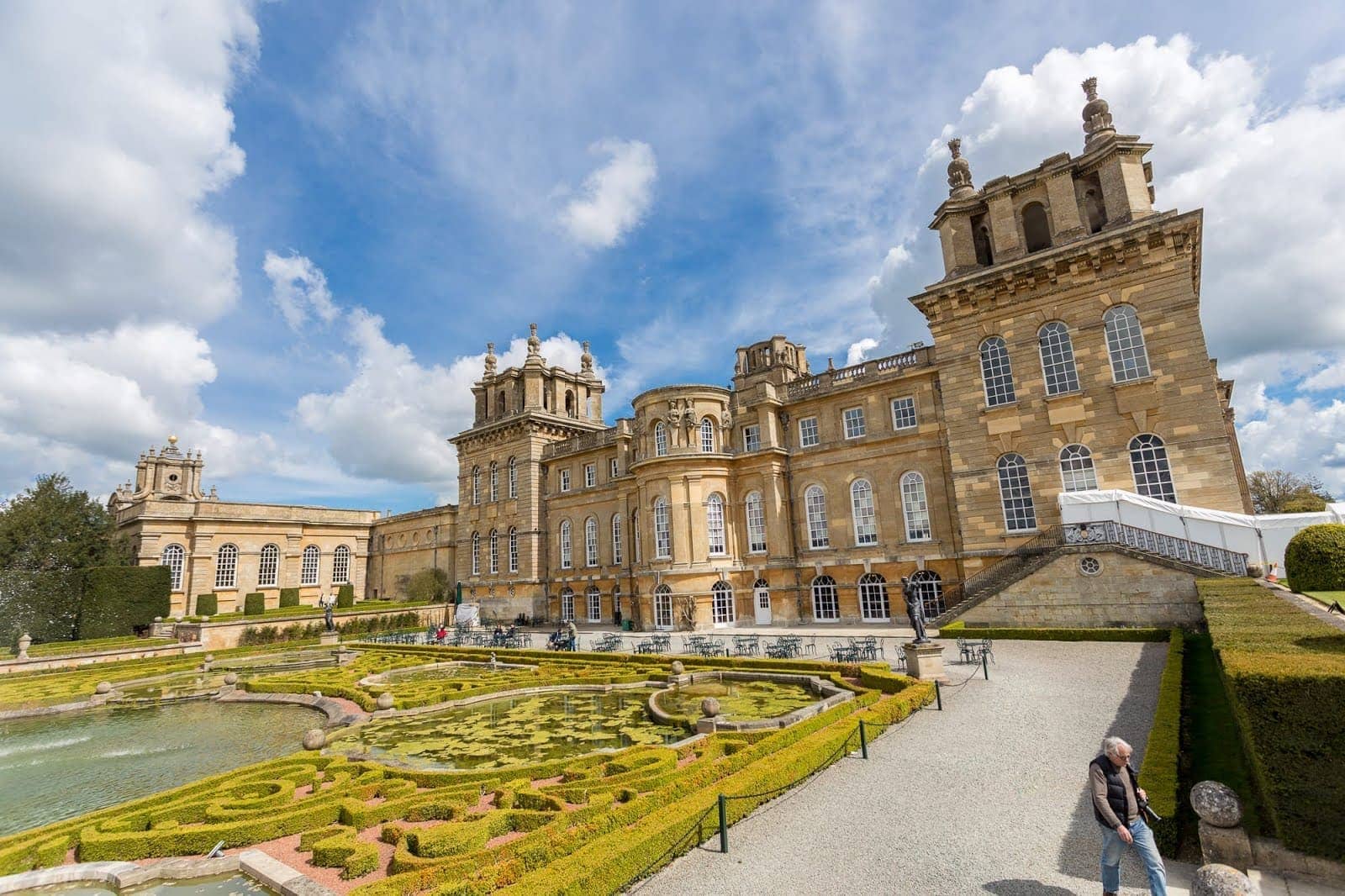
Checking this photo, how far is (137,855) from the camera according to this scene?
7.53 metres

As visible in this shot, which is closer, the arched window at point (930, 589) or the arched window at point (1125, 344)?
the arched window at point (1125, 344)

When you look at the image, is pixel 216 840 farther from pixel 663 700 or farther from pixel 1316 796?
pixel 1316 796

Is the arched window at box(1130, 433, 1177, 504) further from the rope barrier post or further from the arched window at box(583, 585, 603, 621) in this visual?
the arched window at box(583, 585, 603, 621)

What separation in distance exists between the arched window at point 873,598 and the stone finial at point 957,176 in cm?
1694

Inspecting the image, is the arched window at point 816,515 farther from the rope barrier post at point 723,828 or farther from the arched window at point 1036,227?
the rope barrier post at point 723,828

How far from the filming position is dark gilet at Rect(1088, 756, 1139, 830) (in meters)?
5.32

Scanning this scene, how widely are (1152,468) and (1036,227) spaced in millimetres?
11338

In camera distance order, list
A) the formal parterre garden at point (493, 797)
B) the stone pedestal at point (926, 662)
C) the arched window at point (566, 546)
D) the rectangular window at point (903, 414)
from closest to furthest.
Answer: the formal parterre garden at point (493, 797) < the stone pedestal at point (926, 662) < the rectangular window at point (903, 414) < the arched window at point (566, 546)

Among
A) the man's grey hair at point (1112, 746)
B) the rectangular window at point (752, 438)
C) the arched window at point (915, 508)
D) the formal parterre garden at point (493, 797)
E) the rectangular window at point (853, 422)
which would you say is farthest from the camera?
the rectangular window at point (752, 438)

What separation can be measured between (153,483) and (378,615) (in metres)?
30.4

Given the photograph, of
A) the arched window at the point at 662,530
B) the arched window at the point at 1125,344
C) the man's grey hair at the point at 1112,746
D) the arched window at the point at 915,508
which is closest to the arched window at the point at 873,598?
the arched window at the point at 915,508

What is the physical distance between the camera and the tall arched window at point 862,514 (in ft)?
92.2

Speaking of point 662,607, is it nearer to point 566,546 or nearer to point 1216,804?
point 566,546

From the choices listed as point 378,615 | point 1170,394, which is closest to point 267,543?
point 378,615
